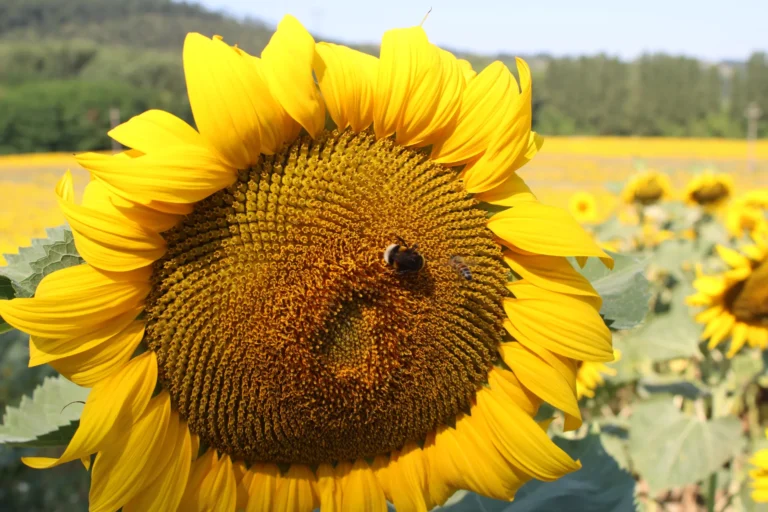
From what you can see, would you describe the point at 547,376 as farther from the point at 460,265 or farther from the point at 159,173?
the point at 159,173

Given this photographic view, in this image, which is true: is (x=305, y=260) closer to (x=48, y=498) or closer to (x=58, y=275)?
(x=58, y=275)

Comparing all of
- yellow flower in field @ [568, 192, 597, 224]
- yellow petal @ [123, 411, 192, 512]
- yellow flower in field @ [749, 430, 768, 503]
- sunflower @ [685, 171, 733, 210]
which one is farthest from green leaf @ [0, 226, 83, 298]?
yellow flower in field @ [568, 192, 597, 224]

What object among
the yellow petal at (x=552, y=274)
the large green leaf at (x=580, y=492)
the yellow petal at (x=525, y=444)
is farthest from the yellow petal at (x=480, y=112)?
the large green leaf at (x=580, y=492)

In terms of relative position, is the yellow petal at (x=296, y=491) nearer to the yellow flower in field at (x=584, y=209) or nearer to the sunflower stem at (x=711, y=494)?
the sunflower stem at (x=711, y=494)

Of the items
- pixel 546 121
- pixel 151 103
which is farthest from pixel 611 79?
pixel 151 103

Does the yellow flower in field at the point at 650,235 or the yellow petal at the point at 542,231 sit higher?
the yellow petal at the point at 542,231

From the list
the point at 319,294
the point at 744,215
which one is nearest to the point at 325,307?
the point at 319,294

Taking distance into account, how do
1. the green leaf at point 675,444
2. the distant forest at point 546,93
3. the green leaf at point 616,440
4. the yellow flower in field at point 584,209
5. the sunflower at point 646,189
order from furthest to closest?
the distant forest at point 546,93 → the yellow flower in field at point 584,209 → the sunflower at point 646,189 → the green leaf at point 616,440 → the green leaf at point 675,444

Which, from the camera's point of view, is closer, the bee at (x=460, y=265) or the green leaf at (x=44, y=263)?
the green leaf at (x=44, y=263)
